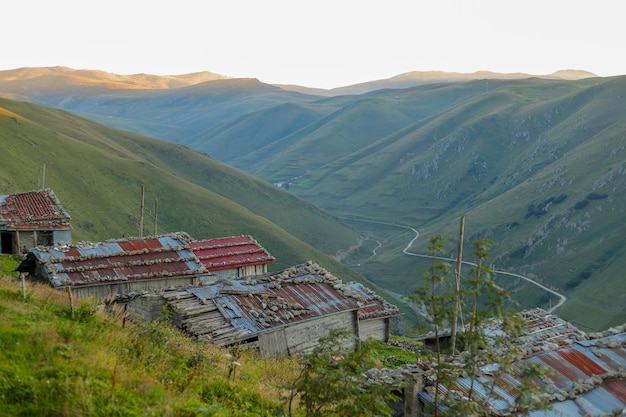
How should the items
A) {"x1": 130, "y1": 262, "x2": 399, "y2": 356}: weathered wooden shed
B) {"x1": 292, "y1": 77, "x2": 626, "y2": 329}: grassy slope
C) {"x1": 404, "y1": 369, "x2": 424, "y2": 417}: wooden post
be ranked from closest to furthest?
{"x1": 404, "y1": 369, "x2": 424, "y2": 417}: wooden post < {"x1": 130, "y1": 262, "x2": 399, "y2": 356}: weathered wooden shed < {"x1": 292, "y1": 77, "x2": 626, "y2": 329}: grassy slope

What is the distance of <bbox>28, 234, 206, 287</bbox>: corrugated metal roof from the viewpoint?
27953 mm

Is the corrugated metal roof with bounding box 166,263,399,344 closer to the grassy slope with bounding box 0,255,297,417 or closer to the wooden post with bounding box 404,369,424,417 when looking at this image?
the grassy slope with bounding box 0,255,297,417

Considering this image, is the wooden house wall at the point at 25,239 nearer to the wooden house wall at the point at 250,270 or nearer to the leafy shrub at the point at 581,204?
the wooden house wall at the point at 250,270

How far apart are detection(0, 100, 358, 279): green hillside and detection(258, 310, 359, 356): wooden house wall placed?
43.0m

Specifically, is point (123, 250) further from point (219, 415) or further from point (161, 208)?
point (161, 208)

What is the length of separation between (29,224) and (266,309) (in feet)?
71.9

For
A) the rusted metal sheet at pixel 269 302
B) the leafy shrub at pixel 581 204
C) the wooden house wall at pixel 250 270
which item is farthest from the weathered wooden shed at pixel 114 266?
the leafy shrub at pixel 581 204

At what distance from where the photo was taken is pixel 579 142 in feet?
582

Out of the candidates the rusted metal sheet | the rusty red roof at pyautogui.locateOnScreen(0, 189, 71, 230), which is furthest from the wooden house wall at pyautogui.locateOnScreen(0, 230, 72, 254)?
the rusted metal sheet

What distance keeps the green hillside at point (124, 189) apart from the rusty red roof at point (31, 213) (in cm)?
1880

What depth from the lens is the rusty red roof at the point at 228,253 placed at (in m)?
38.8

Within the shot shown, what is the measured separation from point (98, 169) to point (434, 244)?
93.1 meters

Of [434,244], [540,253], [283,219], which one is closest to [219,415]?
[434,244]

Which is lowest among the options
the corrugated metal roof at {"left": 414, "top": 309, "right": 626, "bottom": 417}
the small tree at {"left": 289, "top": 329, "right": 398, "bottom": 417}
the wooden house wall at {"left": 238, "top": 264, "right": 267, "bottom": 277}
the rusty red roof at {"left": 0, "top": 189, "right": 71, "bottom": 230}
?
the wooden house wall at {"left": 238, "top": 264, "right": 267, "bottom": 277}
